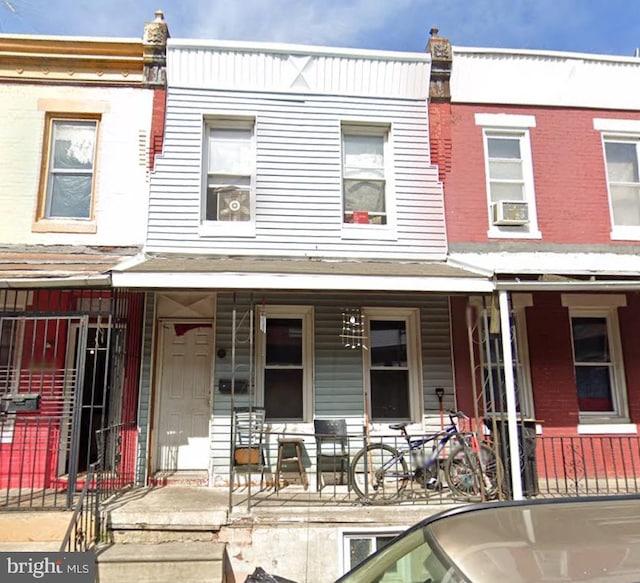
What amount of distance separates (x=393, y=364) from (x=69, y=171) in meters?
5.69

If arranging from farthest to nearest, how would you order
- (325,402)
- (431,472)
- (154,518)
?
1. (325,402)
2. (431,472)
3. (154,518)

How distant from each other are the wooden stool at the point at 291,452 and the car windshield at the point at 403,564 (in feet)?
13.9

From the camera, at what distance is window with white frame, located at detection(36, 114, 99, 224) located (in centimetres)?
780

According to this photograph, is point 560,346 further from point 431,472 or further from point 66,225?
point 66,225

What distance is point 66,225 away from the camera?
24.9 feet

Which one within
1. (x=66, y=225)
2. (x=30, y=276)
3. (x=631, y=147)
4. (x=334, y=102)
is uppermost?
(x=334, y=102)

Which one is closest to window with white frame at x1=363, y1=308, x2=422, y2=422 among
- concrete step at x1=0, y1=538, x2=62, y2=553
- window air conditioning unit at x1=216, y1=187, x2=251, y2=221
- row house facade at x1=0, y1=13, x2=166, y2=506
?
window air conditioning unit at x1=216, y1=187, x2=251, y2=221

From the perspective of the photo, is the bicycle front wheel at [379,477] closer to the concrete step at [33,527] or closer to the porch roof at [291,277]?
the porch roof at [291,277]

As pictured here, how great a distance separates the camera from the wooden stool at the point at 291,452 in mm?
6945

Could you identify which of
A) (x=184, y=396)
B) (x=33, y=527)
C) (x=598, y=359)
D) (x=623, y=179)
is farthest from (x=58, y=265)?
(x=623, y=179)

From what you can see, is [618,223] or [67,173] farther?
[618,223]

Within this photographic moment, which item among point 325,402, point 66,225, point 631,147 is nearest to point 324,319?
point 325,402

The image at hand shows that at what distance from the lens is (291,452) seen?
7.23 meters

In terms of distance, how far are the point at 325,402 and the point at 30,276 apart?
4106mm
